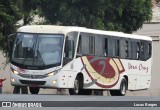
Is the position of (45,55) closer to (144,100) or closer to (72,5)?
(72,5)

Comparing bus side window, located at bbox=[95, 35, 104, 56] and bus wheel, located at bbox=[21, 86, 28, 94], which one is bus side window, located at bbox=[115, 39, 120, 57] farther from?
bus wheel, located at bbox=[21, 86, 28, 94]

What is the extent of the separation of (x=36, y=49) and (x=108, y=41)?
424 cm

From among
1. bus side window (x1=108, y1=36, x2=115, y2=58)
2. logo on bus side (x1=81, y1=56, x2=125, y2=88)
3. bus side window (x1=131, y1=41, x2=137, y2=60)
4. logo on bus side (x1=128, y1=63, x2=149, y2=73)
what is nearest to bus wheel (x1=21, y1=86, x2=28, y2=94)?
logo on bus side (x1=81, y1=56, x2=125, y2=88)

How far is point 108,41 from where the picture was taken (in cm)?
2367

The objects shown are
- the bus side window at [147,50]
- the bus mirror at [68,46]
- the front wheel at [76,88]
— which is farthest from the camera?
the bus side window at [147,50]

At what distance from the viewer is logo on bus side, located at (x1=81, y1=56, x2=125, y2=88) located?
882 inches

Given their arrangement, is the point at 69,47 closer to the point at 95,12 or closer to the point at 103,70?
the point at 103,70

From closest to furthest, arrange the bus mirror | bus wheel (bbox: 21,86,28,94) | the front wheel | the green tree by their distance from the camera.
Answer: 1. the bus mirror
2. the front wheel
3. bus wheel (bbox: 21,86,28,94)
4. the green tree

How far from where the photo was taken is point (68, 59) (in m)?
20.8

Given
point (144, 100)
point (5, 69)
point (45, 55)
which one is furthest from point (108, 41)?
point (144, 100)

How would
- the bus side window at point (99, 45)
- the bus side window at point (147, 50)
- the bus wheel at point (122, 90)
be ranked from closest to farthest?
the bus side window at point (99, 45) → the bus wheel at point (122, 90) → the bus side window at point (147, 50)

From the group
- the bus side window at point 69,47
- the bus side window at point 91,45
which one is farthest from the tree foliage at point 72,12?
the bus side window at point 69,47

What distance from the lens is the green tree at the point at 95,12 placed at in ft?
83.5

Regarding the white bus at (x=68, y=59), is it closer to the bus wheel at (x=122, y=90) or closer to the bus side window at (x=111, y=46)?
the bus side window at (x=111, y=46)
